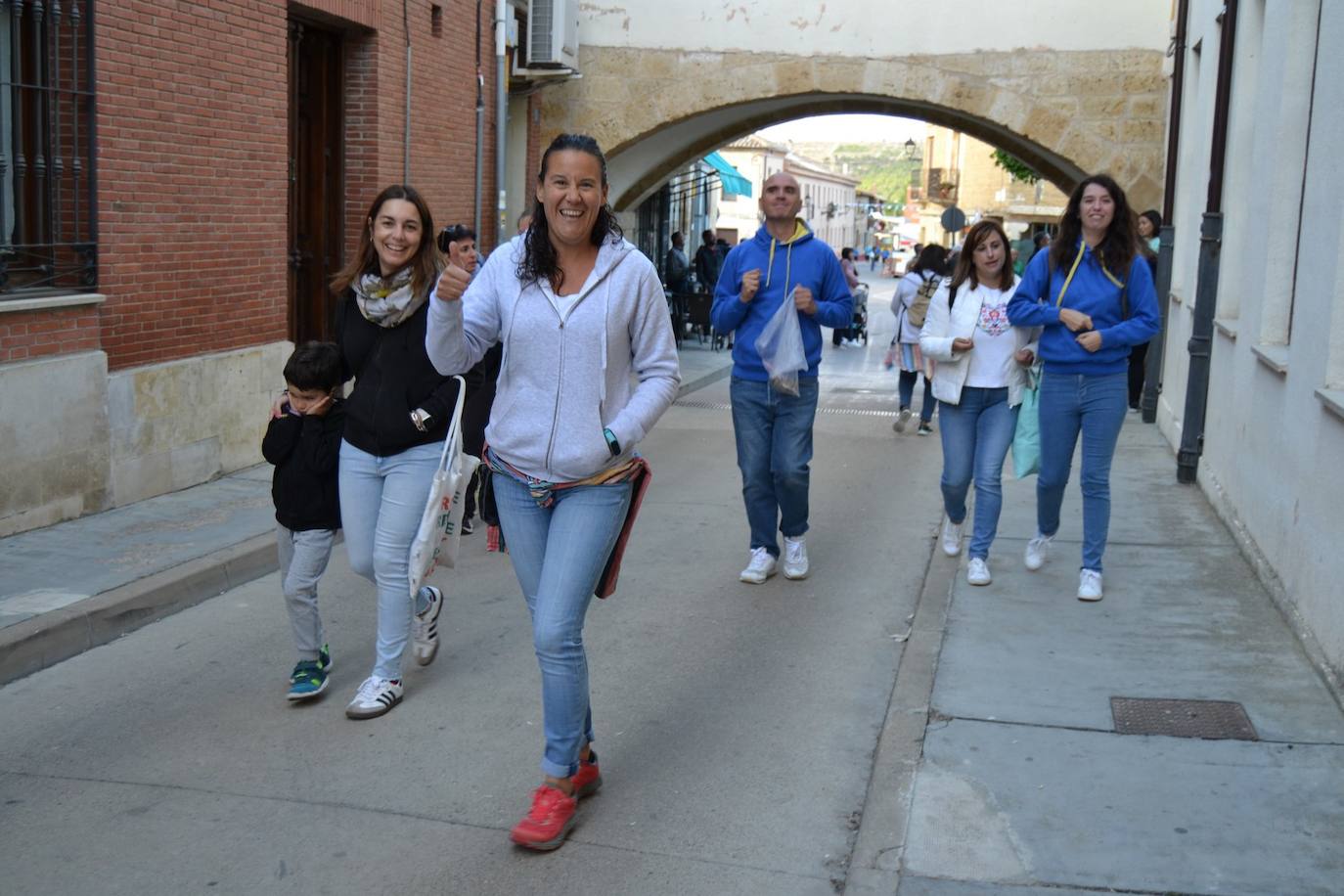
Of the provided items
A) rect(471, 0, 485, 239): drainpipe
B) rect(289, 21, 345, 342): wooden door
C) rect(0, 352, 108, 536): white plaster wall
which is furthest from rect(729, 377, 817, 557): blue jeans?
rect(471, 0, 485, 239): drainpipe

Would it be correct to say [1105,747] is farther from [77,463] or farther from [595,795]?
[77,463]

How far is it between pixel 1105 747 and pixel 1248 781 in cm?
49

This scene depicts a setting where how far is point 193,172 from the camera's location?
33.4 feet

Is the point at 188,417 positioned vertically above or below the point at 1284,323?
below

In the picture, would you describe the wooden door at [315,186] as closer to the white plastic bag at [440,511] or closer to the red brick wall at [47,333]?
the red brick wall at [47,333]

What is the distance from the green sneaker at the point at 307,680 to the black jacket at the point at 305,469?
0.54 meters

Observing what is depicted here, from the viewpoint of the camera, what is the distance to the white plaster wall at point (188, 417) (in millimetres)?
9258

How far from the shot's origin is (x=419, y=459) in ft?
17.6

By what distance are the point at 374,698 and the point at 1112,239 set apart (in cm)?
399

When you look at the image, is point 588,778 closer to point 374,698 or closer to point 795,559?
point 374,698

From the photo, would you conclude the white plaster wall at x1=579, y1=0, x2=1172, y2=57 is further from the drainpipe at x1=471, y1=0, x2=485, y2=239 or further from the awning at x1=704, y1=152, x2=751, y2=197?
the awning at x1=704, y1=152, x2=751, y2=197

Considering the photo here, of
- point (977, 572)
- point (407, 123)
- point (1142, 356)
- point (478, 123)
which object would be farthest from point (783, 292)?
point (478, 123)

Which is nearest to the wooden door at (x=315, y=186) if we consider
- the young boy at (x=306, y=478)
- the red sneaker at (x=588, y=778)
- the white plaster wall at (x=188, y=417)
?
the white plaster wall at (x=188, y=417)

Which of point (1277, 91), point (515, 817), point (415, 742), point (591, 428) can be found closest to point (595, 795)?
point (515, 817)
